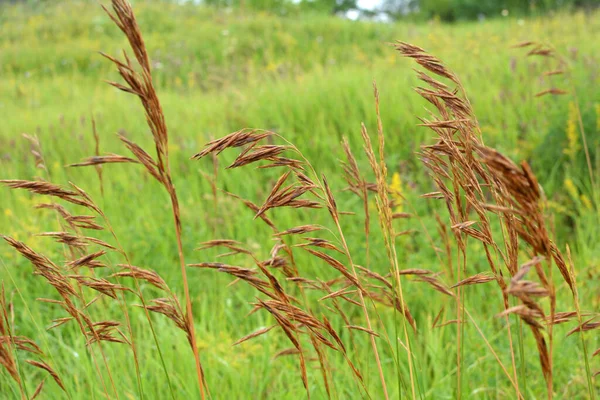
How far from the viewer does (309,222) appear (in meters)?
3.31

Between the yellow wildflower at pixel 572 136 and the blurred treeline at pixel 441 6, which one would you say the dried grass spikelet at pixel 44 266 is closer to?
the yellow wildflower at pixel 572 136

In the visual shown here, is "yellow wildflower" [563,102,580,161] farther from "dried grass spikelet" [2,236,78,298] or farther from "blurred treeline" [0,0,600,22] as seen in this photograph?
"blurred treeline" [0,0,600,22]

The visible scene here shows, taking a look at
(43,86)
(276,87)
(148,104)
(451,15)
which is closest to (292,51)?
(43,86)

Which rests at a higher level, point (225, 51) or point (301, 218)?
point (225, 51)

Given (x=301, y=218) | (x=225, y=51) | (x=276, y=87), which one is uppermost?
(x=225, y=51)

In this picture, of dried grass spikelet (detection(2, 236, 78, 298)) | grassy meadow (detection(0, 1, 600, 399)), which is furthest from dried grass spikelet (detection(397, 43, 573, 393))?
dried grass spikelet (detection(2, 236, 78, 298))

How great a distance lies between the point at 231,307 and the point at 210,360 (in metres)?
0.54

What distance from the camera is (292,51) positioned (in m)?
10.4

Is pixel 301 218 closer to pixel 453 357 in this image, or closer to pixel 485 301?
pixel 485 301

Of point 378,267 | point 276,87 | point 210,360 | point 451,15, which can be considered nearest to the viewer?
point 210,360

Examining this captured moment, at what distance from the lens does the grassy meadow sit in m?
1.94

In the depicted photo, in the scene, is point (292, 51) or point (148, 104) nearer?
point (148, 104)

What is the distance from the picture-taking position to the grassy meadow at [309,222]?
1943 millimetres

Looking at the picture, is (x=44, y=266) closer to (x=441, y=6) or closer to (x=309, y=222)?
(x=309, y=222)
